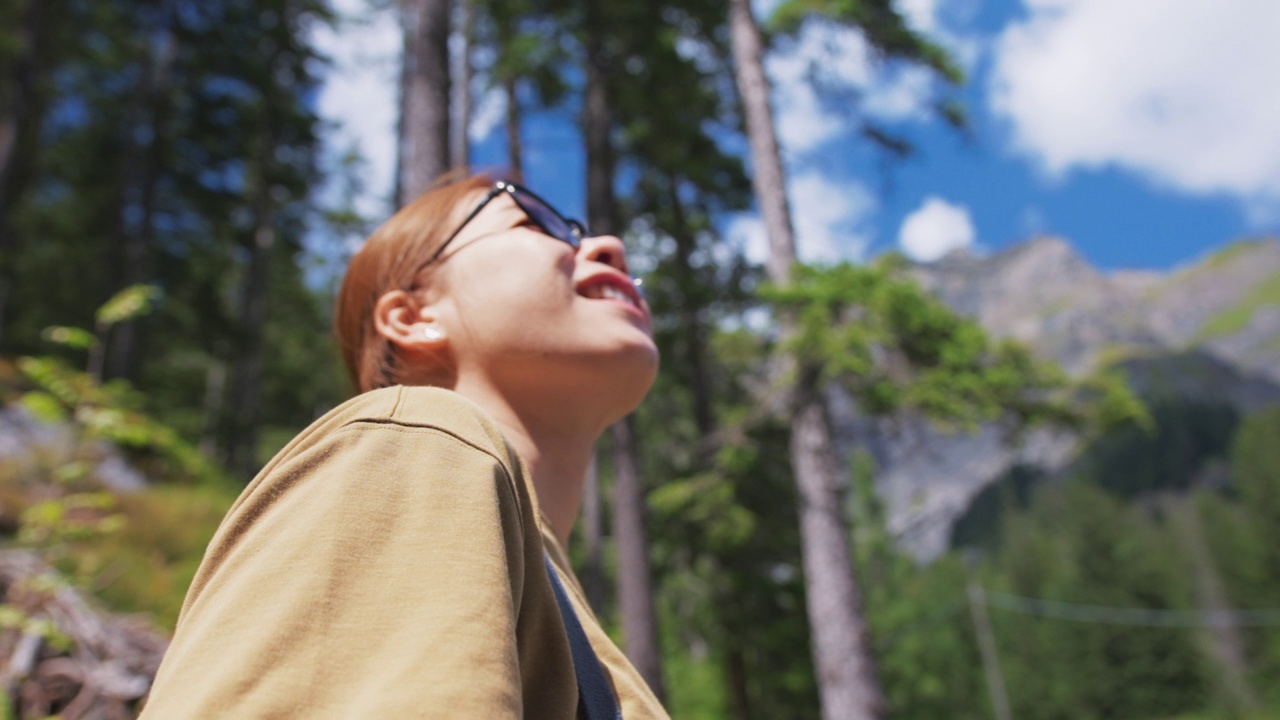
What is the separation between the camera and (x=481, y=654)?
24.2 inches

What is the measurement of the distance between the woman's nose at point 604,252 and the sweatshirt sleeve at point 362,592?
0.70 m

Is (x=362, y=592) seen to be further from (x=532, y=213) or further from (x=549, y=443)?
(x=532, y=213)

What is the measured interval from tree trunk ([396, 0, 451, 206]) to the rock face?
70.6 meters

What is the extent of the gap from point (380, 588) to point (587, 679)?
29 centimetres

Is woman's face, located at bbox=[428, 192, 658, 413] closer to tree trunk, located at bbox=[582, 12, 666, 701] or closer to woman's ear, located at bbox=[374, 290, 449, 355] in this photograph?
woman's ear, located at bbox=[374, 290, 449, 355]

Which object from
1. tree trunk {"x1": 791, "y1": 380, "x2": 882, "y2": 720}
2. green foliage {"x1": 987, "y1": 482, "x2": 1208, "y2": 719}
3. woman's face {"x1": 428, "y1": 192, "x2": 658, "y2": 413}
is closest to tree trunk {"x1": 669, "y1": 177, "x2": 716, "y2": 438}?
tree trunk {"x1": 791, "y1": 380, "x2": 882, "y2": 720}

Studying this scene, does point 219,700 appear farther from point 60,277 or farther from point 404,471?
point 60,277

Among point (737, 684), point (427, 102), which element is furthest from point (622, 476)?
point (737, 684)

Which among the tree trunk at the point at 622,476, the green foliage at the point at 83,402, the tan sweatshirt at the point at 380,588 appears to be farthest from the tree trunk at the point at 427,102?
the tree trunk at the point at 622,476

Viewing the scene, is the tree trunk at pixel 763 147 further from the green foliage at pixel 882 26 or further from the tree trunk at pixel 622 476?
the tree trunk at pixel 622 476

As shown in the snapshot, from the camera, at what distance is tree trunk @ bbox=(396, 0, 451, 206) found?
481 centimetres

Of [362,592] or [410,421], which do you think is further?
[410,421]

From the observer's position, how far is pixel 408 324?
1.33 metres

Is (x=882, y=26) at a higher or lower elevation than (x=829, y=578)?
higher
